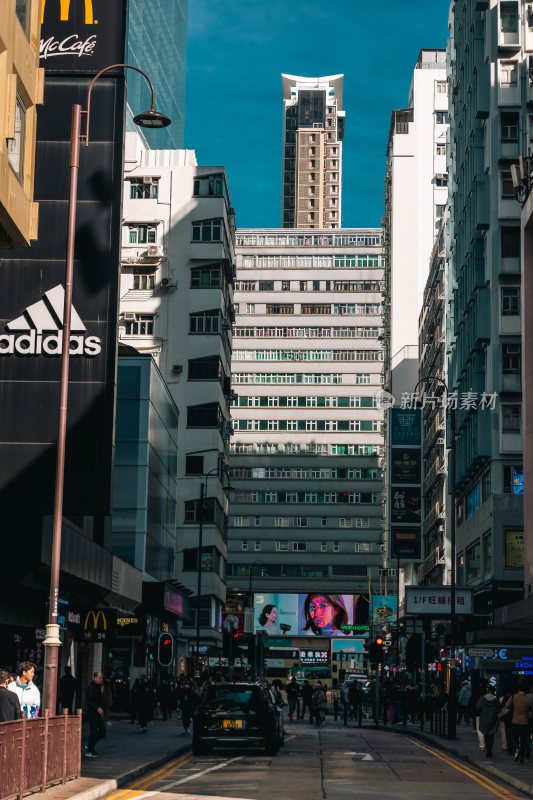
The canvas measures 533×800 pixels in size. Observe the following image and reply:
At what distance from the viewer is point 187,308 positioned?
278ft

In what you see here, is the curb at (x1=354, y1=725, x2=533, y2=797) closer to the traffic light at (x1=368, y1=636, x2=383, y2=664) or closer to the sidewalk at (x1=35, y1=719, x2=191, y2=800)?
the traffic light at (x1=368, y1=636, x2=383, y2=664)

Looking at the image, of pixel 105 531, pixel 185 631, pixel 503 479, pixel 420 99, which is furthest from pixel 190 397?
pixel 420 99

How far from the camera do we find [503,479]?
60.0 metres

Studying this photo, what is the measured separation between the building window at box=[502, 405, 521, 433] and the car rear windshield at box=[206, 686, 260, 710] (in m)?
36.6

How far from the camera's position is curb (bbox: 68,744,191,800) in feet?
54.9

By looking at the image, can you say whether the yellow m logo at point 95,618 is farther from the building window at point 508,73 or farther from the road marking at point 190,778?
the building window at point 508,73

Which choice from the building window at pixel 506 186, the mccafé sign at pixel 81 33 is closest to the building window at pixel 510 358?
the building window at pixel 506 186

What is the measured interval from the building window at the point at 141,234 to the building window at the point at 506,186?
3055cm

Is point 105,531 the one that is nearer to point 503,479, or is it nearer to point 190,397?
point 503,479

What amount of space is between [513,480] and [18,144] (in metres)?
42.7

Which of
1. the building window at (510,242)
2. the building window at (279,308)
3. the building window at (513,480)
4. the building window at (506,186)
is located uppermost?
the building window at (279,308)

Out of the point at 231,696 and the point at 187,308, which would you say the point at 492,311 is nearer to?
the point at 187,308

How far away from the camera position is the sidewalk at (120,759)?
17.4 meters

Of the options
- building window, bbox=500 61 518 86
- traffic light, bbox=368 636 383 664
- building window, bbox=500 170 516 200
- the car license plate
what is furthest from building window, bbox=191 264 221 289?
Answer: the car license plate
